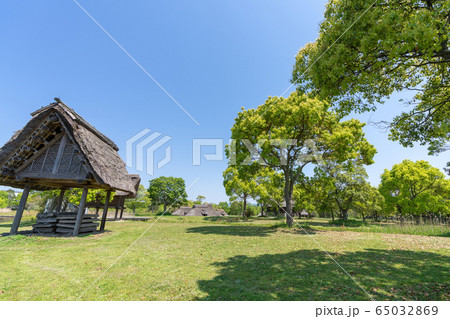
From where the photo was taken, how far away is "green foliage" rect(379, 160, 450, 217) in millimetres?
30453

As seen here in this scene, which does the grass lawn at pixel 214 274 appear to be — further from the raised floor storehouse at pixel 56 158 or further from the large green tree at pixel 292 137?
the large green tree at pixel 292 137

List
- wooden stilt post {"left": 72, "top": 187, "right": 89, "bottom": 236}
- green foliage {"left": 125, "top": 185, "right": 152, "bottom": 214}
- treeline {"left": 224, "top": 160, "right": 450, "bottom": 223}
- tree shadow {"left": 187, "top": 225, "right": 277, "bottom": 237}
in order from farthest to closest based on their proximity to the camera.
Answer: green foliage {"left": 125, "top": 185, "right": 152, "bottom": 214} → treeline {"left": 224, "top": 160, "right": 450, "bottom": 223} → tree shadow {"left": 187, "top": 225, "right": 277, "bottom": 237} → wooden stilt post {"left": 72, "top": 187, "right": 89, "bottom": 236}

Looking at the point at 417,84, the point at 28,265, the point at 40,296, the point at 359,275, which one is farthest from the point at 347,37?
the point at 28,265

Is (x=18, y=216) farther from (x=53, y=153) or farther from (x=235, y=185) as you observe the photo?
(x=235, y=185)

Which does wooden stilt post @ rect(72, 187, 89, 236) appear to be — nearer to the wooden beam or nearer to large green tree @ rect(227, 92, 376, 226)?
the wooden beam

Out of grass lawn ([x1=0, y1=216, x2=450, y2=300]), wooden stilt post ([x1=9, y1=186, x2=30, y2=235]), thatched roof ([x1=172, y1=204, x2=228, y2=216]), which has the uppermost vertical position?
wooden stilt post ([x1=9, y1=186, x2=30, y2=235])

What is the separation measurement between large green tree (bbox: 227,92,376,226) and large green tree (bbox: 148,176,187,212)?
193ft

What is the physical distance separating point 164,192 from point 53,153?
64485mm

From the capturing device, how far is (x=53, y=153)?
1112cm

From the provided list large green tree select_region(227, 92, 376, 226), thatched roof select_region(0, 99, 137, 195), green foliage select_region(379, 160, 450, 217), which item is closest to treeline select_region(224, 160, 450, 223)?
green foliage select_region(379, 160, 450, 217)

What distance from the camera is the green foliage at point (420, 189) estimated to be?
1199 inches

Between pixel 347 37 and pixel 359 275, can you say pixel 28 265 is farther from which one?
pixel 347 37

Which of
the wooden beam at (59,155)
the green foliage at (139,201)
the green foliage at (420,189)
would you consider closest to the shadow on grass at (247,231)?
the wooden beam at (59,155)

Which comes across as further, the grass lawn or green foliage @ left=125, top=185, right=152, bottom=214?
green foliage @ left=125, top=185, right=152, bottom=214
